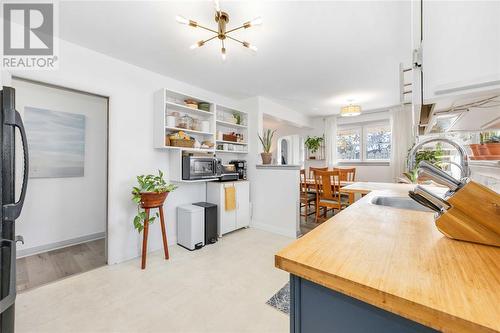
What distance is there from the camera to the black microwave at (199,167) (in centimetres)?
278

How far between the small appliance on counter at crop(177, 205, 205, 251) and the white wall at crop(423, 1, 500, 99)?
263cm

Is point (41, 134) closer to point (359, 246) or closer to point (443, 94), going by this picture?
point (359, 246)

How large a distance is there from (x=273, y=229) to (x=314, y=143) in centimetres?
305

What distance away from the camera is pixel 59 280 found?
2.03 meters

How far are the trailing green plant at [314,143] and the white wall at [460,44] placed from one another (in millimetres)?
4965

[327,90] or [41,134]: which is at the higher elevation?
[327,90]

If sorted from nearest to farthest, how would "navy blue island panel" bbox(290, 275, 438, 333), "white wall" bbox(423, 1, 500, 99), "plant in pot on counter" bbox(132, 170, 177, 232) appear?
"navy blue island panel" bbox(290, 275, 438, 333)
"white wall" bbox(423, 1, 500, 99)
"plant in pot on counter" bbox(132, 170, 177, 232)

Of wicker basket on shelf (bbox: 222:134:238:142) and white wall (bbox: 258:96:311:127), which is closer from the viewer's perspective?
wicker basket on shelf (bbox: 222:134:238:142)

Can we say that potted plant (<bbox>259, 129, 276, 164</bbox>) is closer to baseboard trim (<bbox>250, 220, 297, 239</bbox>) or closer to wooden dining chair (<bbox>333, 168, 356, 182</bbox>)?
baseboard trim (<bbox>250, 220, 297, 239</bbox>)

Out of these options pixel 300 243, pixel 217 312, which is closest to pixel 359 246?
pixel 300 243

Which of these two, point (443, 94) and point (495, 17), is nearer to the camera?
point (495, 17)

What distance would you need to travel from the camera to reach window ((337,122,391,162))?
5.07 metres

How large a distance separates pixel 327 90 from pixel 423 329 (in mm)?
3703

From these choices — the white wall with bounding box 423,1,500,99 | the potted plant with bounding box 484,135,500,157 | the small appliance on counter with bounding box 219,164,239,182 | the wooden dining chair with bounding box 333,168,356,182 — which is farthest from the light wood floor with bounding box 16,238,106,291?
the wooden dining chair with bounding box 333,168,356,182
